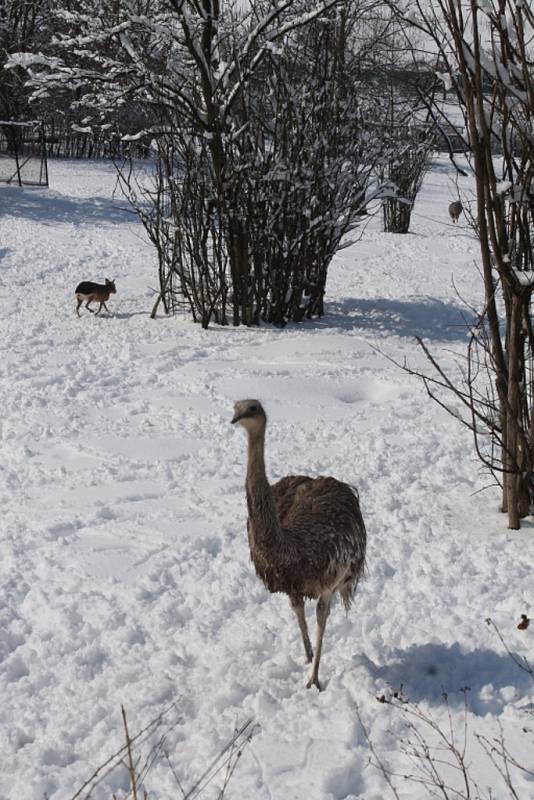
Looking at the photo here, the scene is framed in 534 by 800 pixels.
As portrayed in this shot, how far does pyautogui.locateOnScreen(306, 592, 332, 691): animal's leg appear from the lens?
13.6 ft

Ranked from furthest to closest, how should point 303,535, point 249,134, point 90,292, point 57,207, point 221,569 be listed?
point 57,207, point 90,292, point 249,134, point 221,569, point 303,535

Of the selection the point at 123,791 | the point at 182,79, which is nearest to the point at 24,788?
the point at 123,791

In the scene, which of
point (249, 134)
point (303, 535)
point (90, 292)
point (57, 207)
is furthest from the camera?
point (57, 207)

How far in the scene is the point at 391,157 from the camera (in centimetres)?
1259

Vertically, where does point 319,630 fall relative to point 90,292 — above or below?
above

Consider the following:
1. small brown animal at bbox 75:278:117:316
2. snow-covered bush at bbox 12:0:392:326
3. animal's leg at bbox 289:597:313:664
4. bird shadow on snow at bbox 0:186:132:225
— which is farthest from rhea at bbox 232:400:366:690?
bird shadow on snow at bbox 0:186:132:225

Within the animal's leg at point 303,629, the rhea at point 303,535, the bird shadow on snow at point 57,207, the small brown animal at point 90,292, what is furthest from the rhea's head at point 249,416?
the bird shadow on snow at point 57,207

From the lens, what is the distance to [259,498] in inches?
151

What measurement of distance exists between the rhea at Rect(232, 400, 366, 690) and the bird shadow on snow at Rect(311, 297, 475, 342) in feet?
23.8

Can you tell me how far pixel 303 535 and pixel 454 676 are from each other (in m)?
1.04

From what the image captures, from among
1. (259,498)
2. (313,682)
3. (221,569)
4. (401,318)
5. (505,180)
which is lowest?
(221,569)

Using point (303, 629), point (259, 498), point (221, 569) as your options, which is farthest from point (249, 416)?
point (221, 569)

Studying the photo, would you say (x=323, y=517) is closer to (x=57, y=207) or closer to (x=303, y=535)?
(x=303, y=535)

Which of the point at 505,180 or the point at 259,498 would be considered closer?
the point at 259,498
